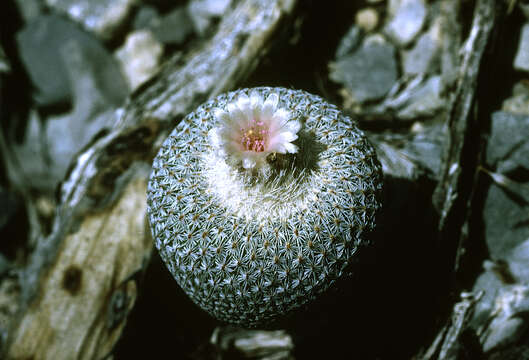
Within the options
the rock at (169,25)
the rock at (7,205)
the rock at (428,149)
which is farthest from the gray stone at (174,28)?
the rock at (428,149)

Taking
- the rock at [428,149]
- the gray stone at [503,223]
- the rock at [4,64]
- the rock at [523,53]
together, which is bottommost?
the gray stone at [503,223]

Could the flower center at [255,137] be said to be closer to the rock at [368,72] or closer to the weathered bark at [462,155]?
the weathered bark at [462,155]

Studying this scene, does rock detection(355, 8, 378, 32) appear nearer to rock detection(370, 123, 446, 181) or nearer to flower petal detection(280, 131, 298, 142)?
rock detection(370, 123, 446, 181)

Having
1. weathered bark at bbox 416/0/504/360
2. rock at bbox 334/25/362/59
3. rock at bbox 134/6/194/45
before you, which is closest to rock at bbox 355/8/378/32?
rock at bbox 334/25/362/59

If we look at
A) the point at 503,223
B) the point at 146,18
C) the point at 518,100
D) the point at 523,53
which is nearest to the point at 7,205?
the point at 146,18

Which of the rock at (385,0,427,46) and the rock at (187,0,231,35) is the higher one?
the rock at (187,0,231,35)

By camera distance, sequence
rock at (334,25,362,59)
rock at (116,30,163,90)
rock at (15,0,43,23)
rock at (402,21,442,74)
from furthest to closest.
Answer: rock at (15,0,43,23) < rock at (116,30,163,90) < rock at (334,25,362,59) < rock at (402,21,442,74)
